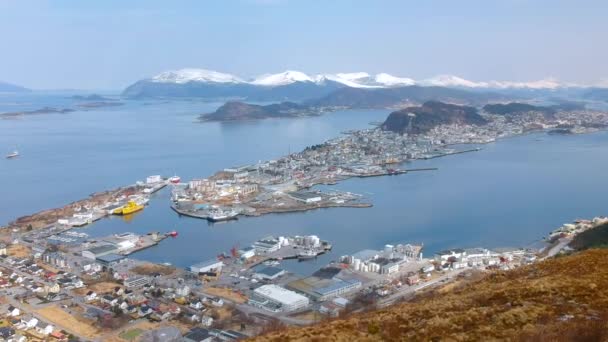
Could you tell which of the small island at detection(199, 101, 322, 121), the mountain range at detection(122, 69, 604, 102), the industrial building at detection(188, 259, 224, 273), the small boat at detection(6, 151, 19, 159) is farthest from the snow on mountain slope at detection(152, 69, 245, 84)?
the industrial building at detection(188, 259, 224, 273)

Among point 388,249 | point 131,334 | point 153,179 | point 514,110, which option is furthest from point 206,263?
point 514,110

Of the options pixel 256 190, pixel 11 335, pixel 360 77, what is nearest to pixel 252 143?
pixel 256 190

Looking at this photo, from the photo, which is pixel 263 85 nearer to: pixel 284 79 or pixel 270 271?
pixel 284 79

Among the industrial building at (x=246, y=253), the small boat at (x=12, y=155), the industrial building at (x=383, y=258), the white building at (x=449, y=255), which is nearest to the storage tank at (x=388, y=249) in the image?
the industrial building at (x=383, y=258)

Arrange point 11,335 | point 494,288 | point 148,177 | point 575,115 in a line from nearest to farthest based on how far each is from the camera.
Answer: point 494,288 < point 11,335 < point 148,177 < point 575,115

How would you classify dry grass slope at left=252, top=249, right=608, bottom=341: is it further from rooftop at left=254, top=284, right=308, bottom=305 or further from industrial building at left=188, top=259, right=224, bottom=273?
industrial building at left=188, top=259, right=224, bottom=273

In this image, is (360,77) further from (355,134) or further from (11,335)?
(11,335)

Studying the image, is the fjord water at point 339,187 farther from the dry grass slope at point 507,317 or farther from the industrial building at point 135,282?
the dry grass slope at point 507,317
